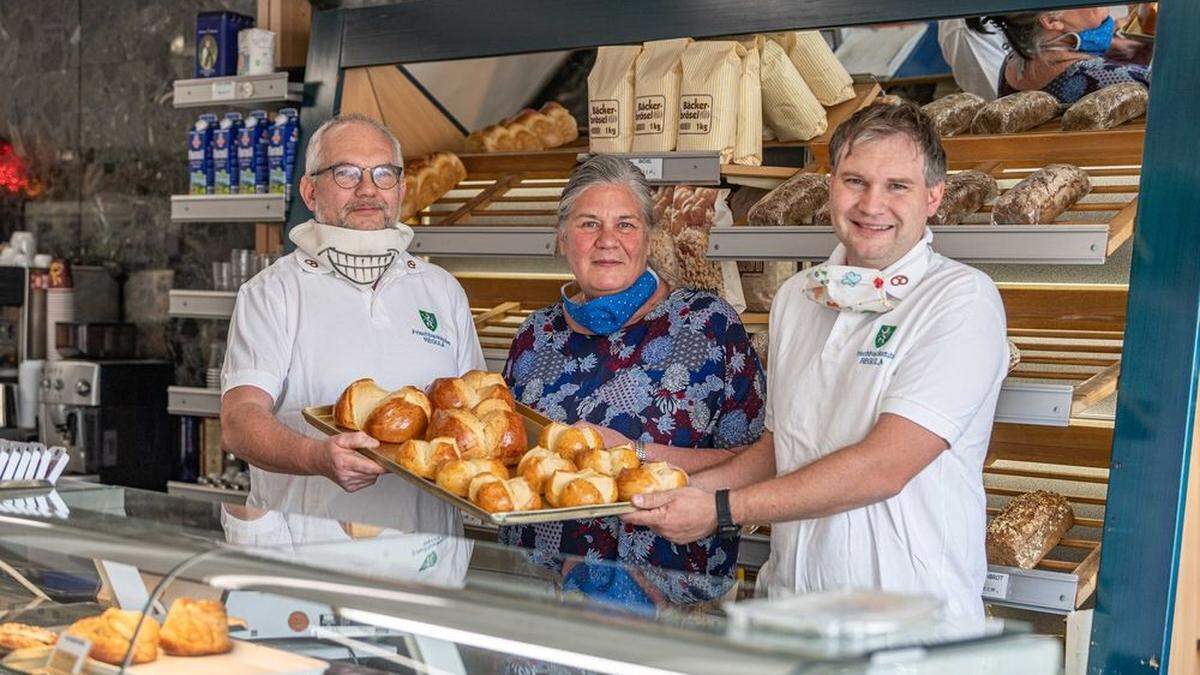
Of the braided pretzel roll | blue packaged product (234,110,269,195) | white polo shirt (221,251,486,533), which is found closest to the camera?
the braided pretzel roll

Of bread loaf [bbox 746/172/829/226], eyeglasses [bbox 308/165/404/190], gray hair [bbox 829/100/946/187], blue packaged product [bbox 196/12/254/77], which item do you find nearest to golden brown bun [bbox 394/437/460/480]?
eyeglasses [bbox 308/165/404/190]

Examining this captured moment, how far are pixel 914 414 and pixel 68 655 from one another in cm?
140

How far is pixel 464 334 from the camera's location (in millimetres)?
3213

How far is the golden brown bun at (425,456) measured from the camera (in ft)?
8.24

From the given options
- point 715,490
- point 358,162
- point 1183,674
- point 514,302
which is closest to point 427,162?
point 514,302

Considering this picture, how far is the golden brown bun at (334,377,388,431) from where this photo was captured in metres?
2.71

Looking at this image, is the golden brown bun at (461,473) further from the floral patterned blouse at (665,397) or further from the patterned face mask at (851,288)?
the patterned face mask at (851,288)

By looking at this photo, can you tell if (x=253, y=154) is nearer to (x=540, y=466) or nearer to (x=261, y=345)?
(x=261, y=345)

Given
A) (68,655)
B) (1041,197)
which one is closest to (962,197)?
(1041,197)

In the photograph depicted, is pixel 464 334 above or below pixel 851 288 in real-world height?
below

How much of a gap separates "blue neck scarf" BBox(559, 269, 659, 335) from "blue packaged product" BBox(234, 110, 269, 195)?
2.30 metres

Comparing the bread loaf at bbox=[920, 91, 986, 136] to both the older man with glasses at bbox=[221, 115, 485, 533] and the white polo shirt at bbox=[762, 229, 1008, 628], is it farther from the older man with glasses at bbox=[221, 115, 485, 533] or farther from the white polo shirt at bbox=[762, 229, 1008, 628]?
the older man with glasses at bbox=[221, 115, 485, 533]

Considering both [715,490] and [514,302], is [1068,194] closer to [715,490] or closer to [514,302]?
[715,490]

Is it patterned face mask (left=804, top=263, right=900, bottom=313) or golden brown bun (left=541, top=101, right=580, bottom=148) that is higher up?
Answer: golden brown bun (left=541, top=101, right=580, bottom=148)
